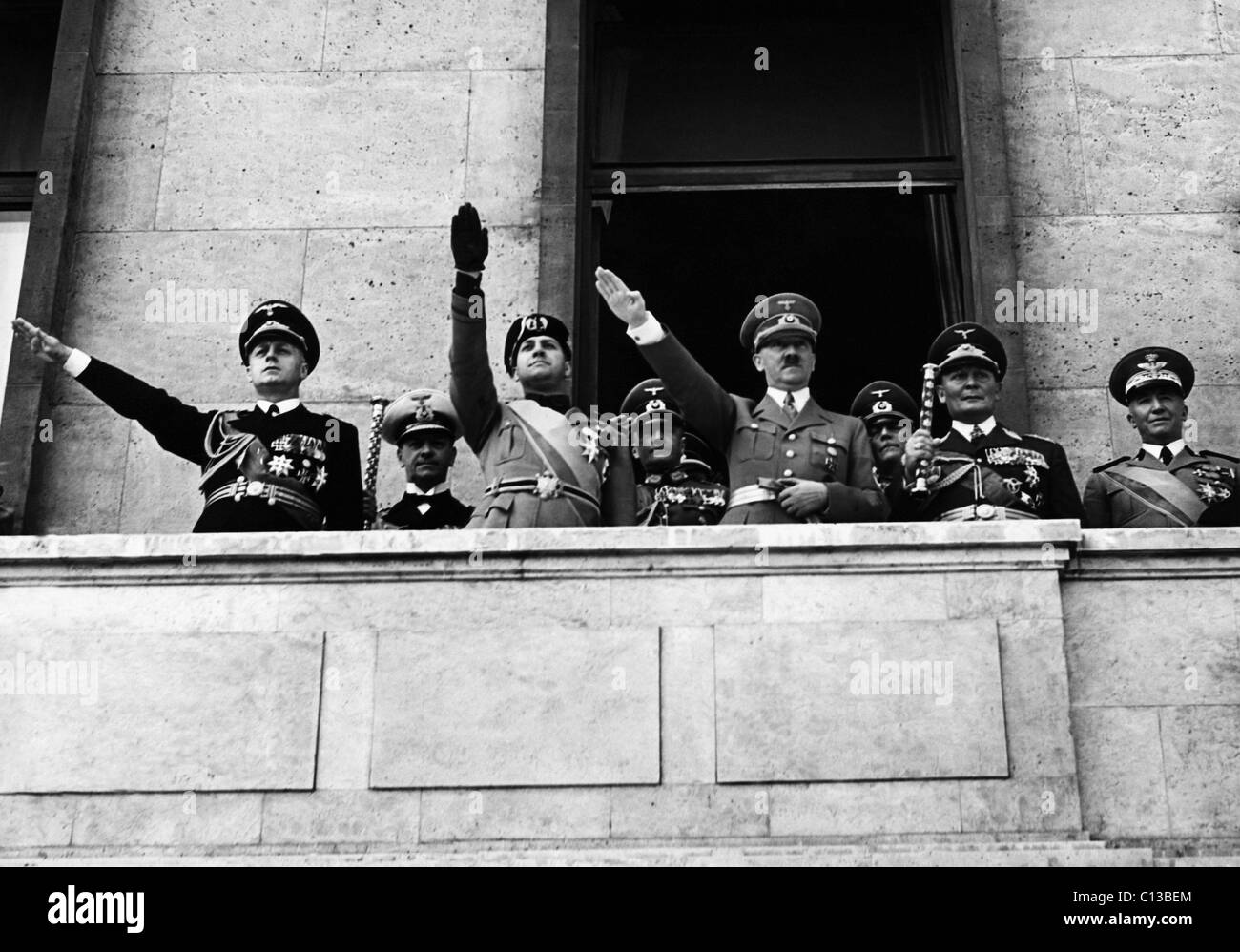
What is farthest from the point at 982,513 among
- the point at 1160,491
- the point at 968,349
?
the point at 1160,491

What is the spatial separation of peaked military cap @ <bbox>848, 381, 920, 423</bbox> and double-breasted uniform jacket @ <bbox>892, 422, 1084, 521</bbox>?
688 millimetres

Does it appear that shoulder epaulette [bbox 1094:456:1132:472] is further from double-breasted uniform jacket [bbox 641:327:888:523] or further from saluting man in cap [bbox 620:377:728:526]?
saluting man in cap [bbox 620:377:728:526]

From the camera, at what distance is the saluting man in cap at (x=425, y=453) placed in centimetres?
1034

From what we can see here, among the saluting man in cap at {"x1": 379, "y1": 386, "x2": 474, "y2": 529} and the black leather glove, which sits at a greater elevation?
the black leather glove

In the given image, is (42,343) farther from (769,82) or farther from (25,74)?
(769,82)

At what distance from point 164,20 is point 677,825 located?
7262 mm

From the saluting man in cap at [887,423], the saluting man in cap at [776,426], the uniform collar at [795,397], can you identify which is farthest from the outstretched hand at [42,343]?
the saluting man in cap at [887,423]

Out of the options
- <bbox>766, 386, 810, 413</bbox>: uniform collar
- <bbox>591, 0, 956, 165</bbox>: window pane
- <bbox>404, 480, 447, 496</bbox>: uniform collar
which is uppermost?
<bbox>591, 0, 956, 165</bbox>: window pane

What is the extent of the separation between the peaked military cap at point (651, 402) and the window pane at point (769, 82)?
2.89 metres

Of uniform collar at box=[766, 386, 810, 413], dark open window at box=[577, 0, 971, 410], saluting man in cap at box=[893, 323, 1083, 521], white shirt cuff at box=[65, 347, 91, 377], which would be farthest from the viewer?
dark open window at box=[577, 0, 971, 410]

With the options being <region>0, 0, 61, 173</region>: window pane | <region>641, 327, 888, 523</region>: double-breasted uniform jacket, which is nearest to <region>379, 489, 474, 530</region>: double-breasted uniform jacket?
<region>641, 327, 888, 523</region>: double-breasted uniform jacket

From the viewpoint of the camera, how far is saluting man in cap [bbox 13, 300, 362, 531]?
981 cm

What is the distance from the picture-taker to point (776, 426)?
985 centimetres

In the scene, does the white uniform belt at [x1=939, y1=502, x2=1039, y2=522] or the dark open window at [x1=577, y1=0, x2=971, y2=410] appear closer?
the white uniform belt at [x1=939, y1=502, x2=1039, y2=522]
